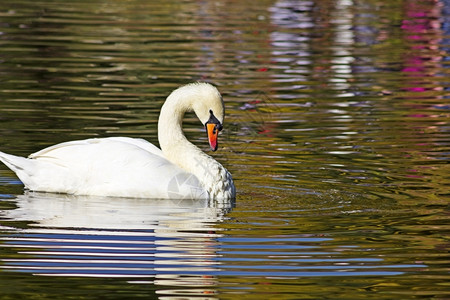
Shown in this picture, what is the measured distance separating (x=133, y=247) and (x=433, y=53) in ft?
43.1

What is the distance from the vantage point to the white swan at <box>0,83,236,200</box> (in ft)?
31.8

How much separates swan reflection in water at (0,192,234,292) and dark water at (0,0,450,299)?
2 cm

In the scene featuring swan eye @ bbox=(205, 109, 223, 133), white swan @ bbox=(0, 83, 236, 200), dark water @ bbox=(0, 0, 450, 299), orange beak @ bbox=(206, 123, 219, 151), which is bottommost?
dark water @ bbox=(0, 0, 450, 299)

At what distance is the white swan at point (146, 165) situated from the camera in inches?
382

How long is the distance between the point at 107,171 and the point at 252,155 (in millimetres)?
2184

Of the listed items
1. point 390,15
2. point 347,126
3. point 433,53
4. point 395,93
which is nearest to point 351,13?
point 390,15

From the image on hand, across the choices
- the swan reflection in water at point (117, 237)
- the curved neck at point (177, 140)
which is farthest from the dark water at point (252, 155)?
the curved neck at point (177, 140)

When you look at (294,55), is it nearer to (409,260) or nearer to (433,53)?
(433,53)

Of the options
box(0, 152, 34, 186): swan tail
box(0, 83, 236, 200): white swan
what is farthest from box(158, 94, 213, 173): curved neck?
box(0, 152, 34, 186): swan tail

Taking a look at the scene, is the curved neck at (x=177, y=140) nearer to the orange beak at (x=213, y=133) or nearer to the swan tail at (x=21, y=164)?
the orange beak at (x=213, y=133)

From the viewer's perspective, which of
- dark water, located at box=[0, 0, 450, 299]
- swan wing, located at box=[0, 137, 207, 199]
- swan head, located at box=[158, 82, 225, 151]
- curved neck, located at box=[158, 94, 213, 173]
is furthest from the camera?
curved neck, located at box=[158, 94, 213, 173]

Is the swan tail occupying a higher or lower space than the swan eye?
lower

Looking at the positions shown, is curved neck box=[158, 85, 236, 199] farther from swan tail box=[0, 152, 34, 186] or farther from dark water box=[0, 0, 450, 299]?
swan tail box=[0, 152, 34, 186]

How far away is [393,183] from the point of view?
403 inches
